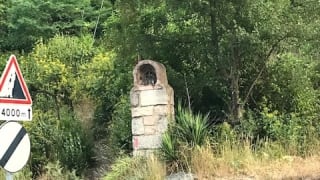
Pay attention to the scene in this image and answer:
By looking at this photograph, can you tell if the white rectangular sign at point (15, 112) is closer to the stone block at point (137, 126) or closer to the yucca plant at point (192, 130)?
the yucca plant at point (192, 130)

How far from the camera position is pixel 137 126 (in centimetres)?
1617

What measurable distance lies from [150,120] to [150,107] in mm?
304

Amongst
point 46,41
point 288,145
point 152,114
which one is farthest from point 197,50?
point 46,41

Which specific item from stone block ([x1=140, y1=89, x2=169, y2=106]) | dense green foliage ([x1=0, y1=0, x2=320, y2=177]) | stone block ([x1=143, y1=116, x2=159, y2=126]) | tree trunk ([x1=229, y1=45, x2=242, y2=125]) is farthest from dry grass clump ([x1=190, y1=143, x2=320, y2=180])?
stone block ([x1=140, y1=89, x2=169, y2=106])

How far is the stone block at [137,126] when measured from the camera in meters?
16.1

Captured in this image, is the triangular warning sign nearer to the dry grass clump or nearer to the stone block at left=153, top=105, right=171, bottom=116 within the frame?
the dry grass clump

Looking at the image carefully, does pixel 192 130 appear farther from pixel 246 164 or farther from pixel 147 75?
pixel 147 75

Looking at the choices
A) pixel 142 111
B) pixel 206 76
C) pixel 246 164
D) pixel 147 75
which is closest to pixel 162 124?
pixel 142 111

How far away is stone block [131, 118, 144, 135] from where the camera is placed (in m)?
16.1

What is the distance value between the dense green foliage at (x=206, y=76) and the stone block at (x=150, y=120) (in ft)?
1.84

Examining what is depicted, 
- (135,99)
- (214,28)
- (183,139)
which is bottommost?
(183,139)

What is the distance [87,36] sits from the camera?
26359mm

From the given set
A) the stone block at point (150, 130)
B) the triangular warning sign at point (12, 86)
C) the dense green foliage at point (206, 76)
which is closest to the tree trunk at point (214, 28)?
the dense green foliage at point (206, 76)

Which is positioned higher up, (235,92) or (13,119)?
(235,92)
